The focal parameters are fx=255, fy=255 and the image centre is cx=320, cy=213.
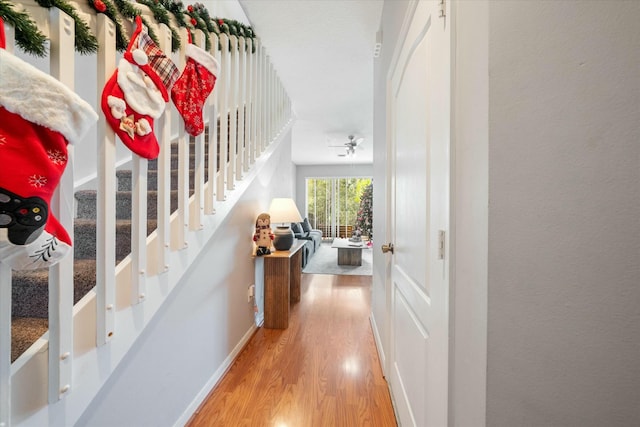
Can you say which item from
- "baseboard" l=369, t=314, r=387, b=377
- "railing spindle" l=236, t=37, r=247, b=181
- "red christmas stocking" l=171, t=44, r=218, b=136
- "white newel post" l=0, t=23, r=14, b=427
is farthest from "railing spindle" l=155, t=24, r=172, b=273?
"baseboard" l=369, t=314, r=387, b=377

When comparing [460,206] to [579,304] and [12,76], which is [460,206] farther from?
[12,76]

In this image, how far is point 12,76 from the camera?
0.53 meters

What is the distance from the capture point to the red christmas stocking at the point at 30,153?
54cm

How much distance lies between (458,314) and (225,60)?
175 centimetres

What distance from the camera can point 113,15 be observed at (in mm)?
850

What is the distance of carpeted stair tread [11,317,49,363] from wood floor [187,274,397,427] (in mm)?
985

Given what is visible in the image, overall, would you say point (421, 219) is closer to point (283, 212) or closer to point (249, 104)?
point (249, 104)

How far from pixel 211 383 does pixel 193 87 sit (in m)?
1.75

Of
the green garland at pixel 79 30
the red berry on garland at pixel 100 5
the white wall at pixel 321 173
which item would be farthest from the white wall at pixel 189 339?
the white wall at pixel 321 173

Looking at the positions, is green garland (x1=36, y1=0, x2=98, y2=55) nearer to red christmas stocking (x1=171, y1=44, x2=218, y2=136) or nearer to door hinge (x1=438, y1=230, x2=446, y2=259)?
red christmas stocking (x1=171, y1=44, x2=218, y2=136)

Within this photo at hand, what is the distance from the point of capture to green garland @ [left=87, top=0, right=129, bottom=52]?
0.80 m

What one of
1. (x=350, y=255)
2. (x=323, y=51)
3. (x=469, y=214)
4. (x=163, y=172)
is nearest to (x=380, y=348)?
(x=469, y=214)

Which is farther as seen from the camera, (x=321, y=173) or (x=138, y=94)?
(x=321, y=173)

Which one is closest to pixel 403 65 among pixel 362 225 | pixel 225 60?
pixel 225 60
